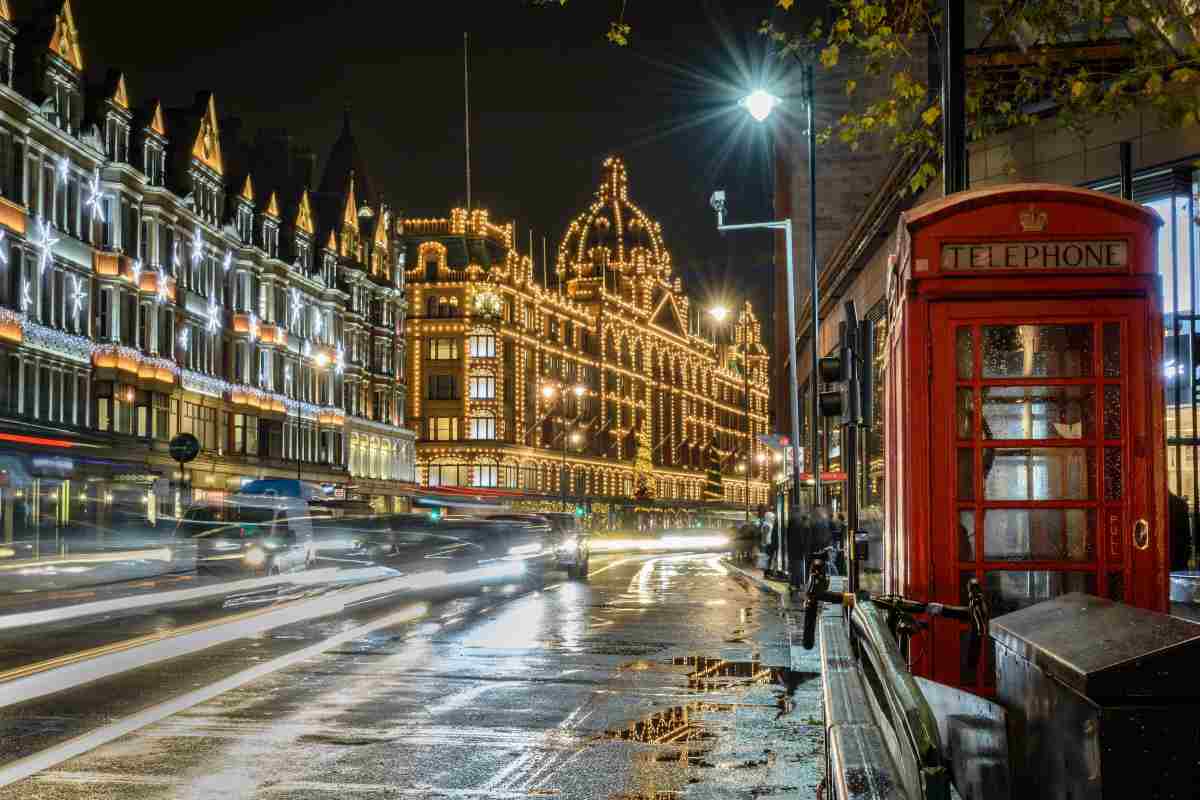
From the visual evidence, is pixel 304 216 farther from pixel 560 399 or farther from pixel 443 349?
pixel 560 399

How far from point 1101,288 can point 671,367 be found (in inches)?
6329

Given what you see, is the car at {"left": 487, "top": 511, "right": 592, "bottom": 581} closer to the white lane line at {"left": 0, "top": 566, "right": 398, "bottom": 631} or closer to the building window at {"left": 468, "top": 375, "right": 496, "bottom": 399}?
the white lane line at {"left": 0, "top": 566, "right": 398, "bottom": 631}

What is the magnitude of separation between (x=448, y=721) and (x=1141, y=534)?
5.39 meters

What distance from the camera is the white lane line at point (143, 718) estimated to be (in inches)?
378

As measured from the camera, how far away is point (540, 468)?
127 meters

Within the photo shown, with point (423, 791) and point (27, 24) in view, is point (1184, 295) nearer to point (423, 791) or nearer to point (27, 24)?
point (423, 791)

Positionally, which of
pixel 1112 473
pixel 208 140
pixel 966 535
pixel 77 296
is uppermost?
pixel 208 140

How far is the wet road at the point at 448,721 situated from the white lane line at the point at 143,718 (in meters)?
0.08

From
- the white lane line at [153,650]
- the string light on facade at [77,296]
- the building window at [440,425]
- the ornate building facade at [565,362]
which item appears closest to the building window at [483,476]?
the ornate building facade at [565,362]

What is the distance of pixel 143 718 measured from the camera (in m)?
11.8

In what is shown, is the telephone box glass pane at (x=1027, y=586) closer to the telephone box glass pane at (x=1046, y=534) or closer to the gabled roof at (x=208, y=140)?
the telephone box glass pane at (x=1046, y=534)

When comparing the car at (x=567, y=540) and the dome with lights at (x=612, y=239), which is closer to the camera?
the car at (x=567, y=540)

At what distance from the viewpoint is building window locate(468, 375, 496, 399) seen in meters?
119

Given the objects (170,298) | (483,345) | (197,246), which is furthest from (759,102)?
(483,345)
